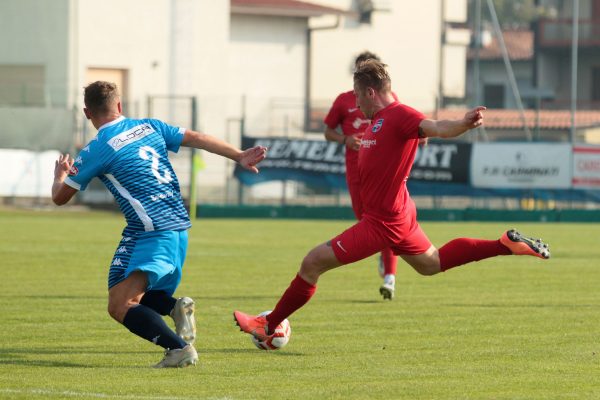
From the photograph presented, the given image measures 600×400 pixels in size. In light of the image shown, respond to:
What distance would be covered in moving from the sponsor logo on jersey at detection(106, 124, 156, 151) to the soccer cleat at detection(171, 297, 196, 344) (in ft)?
3.58

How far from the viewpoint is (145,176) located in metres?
8.50

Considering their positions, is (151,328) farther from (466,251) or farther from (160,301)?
(466,251)

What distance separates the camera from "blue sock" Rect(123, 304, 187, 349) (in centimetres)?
835

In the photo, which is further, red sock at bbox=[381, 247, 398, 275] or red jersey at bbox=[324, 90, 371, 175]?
red jersey at bbox=[324, 90, 371, 175]

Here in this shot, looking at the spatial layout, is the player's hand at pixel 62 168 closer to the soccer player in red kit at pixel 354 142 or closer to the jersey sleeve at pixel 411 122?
the jersey sleeve at pixel 411 122

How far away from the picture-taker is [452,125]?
8.30 meters

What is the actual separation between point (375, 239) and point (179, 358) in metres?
1.64

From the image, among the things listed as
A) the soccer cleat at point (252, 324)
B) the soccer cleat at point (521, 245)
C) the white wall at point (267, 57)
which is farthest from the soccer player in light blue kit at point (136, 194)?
the white wall at point (267, 57)

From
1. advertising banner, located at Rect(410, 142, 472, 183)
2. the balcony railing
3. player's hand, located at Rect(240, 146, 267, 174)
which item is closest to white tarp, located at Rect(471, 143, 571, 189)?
advertising banner, located at Rect(410, 142, 472, 183)

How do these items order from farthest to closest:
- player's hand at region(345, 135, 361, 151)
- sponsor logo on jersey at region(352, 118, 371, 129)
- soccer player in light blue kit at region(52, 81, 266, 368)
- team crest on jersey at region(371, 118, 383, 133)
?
1. sponsor logo on jersey at region(352, 118, 371, 129)
2. player's hand at region(345, 135, 361, 151)
3. team crest on jersey at region(371, 118, 383, 133)
4. soccer player in light blue kit at region(52, 81, 266, 368)

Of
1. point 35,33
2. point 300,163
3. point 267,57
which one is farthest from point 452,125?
point 267,57

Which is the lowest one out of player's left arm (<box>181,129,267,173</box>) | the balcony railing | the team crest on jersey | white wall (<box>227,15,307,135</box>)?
player's left arm (<box>181,129,267,173</box>)

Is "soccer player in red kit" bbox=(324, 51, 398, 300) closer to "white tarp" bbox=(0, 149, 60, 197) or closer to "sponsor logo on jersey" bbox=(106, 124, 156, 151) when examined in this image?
"sponsor logo on jersey" bbox=(106, 124, 156, 151)

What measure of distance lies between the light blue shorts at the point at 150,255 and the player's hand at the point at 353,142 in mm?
4156
